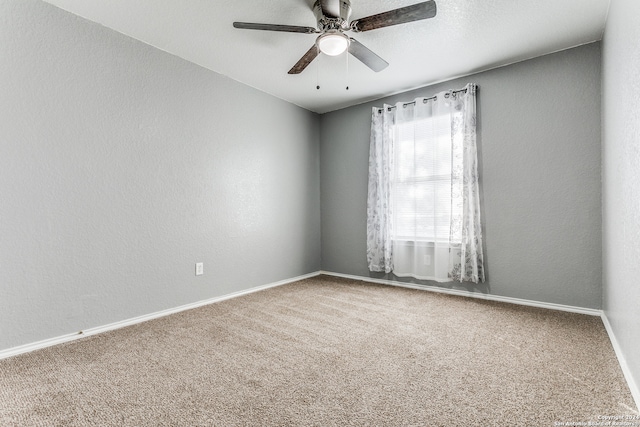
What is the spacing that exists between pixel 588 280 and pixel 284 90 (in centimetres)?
350

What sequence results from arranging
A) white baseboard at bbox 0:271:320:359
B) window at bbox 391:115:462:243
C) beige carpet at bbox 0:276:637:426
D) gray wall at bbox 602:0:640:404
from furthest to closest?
window at bbox 391:115:462:243 → white baseboard at bbox 0:271:320:359 → gray wall at bbox 602:0:640:404 → beige carpet at bbox 0:276:637:426

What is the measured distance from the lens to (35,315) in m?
1.96

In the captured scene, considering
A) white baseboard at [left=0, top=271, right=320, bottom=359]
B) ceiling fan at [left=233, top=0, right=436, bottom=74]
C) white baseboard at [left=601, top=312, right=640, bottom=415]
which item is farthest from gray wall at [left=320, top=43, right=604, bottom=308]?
white baseboard at [left=0, top=271, right=320, bottom=359]

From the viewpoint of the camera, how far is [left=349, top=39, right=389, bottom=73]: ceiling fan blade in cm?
211

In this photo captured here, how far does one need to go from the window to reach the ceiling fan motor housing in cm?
174

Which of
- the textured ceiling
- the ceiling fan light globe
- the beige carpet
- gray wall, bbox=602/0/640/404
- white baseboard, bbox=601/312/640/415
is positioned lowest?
the beige carpet

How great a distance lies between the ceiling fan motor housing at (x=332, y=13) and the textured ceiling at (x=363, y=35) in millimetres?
134

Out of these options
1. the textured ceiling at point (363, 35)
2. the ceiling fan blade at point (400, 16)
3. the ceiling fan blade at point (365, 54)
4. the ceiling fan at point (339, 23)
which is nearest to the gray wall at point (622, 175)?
the textured ceiling at point (363, 35)

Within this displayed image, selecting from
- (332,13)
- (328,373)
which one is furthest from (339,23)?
(328,373)

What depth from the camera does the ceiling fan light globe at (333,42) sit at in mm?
1979

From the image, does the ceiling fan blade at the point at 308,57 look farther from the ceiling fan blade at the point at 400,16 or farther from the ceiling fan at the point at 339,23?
the ceiling fan blade at the point at 400,16

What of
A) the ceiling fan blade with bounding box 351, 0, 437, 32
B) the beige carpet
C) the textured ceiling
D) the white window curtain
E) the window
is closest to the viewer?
the beige carpet

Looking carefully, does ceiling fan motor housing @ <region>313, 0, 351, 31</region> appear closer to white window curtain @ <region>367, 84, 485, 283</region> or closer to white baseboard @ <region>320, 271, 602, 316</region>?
white window curtain @ <region>367, 84, 485, 283</region>

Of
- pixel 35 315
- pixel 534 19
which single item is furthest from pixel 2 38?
pixel 534 19
